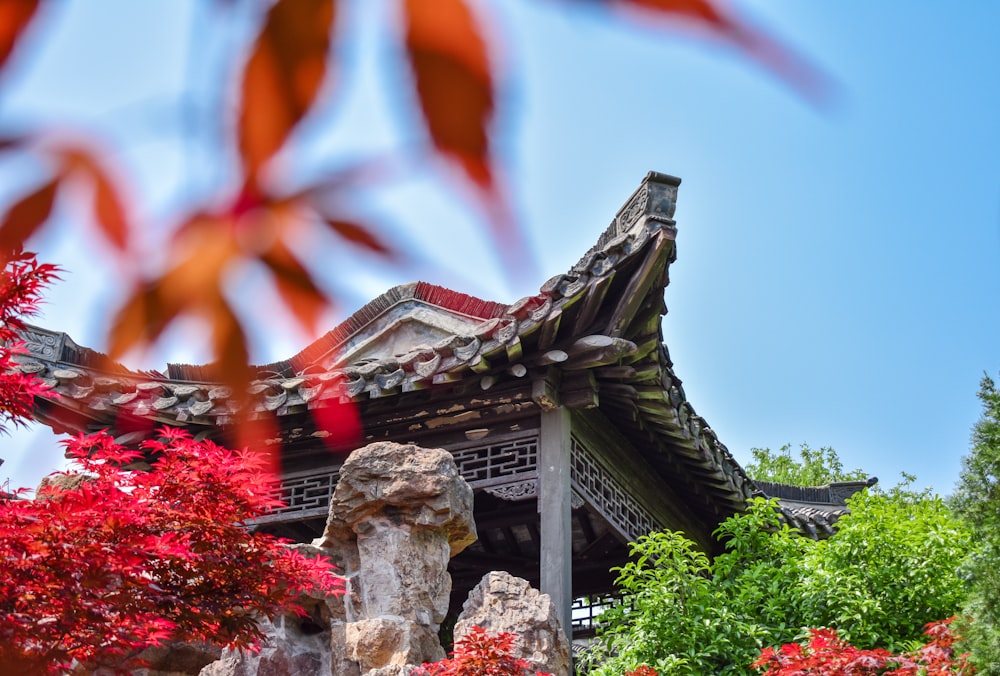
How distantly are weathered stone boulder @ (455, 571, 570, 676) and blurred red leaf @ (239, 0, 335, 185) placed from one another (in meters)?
4.05

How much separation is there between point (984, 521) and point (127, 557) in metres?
3.22

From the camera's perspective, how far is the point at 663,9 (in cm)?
62

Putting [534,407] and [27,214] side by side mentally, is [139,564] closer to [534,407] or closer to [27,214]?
[27,214]

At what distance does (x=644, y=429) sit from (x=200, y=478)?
444 centimetres

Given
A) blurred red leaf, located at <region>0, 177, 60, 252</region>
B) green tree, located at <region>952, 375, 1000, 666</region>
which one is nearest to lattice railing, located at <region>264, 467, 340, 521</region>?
green tree, located at <region>952, 375, 1000, 666</region>

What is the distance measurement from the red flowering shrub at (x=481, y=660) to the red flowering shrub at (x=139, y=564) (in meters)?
0.53

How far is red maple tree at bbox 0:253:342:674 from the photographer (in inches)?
133

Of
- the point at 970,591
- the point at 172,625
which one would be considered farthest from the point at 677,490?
the point at 172,625

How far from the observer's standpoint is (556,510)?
6902 millimetres

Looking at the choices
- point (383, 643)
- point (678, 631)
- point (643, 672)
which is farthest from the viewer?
point (678, 631)

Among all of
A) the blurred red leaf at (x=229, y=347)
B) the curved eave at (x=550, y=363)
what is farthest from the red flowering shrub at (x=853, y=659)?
the blurred red leaf at (x=229, y=347)

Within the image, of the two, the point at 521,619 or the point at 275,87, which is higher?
the point at 521,619

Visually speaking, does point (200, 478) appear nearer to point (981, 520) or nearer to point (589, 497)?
point (981, 520)

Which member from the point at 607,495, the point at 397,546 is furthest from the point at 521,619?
the point at 607,495
